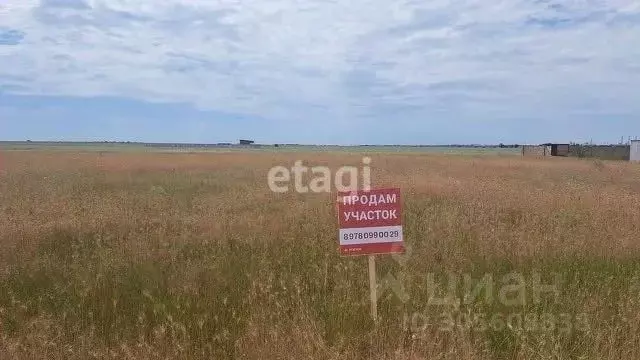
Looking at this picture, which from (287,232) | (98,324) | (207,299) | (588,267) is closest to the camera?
(98,324)

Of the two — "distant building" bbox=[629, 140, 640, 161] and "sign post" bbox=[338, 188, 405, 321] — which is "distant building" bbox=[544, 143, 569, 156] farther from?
"sign post" bbox=[338, 188, 405, 321]

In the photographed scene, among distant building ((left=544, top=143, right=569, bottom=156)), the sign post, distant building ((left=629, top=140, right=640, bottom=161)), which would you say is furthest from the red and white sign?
distant building ((left=544, top=143, right=569, bottom=156))

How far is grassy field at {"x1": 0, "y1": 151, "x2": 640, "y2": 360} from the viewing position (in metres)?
3.97

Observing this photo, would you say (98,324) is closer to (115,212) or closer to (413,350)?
(413,350)

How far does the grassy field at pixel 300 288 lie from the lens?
3.97m

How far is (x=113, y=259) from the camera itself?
6082 millimetres

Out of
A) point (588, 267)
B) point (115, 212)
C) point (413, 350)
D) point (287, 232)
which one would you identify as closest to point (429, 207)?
point (287, 232)

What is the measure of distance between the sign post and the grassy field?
0.54 metres

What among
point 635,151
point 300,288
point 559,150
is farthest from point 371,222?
point 559,150

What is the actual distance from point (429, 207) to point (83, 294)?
7.10 m

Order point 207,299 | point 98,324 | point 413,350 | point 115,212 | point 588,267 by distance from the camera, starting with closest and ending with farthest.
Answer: point 413,350 < point 98,324 < point 207,299 < point 588,267 < point 115,212

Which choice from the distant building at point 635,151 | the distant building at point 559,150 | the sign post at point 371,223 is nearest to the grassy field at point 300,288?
the sign post at point 371,223

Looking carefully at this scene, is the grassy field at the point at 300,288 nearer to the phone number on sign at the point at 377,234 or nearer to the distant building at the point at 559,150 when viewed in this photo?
the phone number on sign at the point at 377,234

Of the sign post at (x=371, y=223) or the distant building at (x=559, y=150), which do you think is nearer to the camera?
the sign post at (x=371, y=223)
